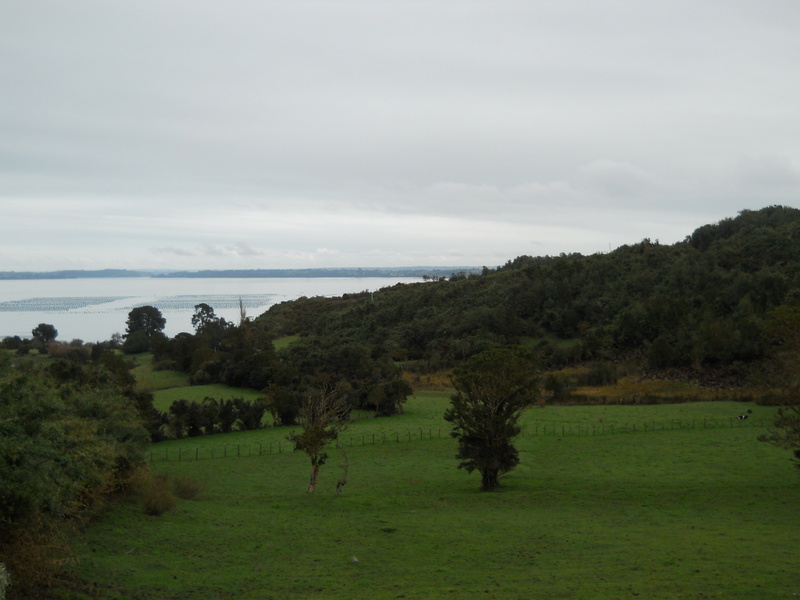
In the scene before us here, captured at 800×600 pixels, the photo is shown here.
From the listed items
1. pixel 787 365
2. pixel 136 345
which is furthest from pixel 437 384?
pixel 136 345

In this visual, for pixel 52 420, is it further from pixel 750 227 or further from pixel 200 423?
pixel 750 227

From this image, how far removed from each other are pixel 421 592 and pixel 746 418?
112ft

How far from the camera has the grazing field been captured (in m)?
15.1

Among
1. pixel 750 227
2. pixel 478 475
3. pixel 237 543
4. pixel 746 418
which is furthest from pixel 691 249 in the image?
pixel 237 543

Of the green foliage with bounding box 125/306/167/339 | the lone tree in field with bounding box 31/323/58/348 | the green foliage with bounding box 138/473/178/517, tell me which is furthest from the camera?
the green foliage with bounding box 125/306/167/339

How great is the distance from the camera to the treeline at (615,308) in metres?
62.3

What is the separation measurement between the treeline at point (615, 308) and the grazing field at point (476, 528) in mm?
27551

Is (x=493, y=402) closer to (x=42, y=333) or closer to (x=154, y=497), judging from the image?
(x=154, y=497)

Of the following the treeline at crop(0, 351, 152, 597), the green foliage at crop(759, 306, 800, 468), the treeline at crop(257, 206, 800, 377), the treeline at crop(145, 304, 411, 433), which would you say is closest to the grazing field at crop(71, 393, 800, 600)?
the treeline at crop(0, 351, 152, 597)

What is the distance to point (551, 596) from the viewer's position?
1388cm

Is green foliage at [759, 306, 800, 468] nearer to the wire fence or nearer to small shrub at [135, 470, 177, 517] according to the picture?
the wire fence

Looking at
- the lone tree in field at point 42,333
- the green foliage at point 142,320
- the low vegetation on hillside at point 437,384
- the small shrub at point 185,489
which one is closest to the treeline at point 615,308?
the low vegetation on hillside at point 437,384

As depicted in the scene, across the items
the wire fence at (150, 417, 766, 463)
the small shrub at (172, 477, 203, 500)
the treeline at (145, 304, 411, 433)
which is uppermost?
the treeline at (145, 304, 411, 433)

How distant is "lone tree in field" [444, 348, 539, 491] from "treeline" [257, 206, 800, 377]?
3723 cm
